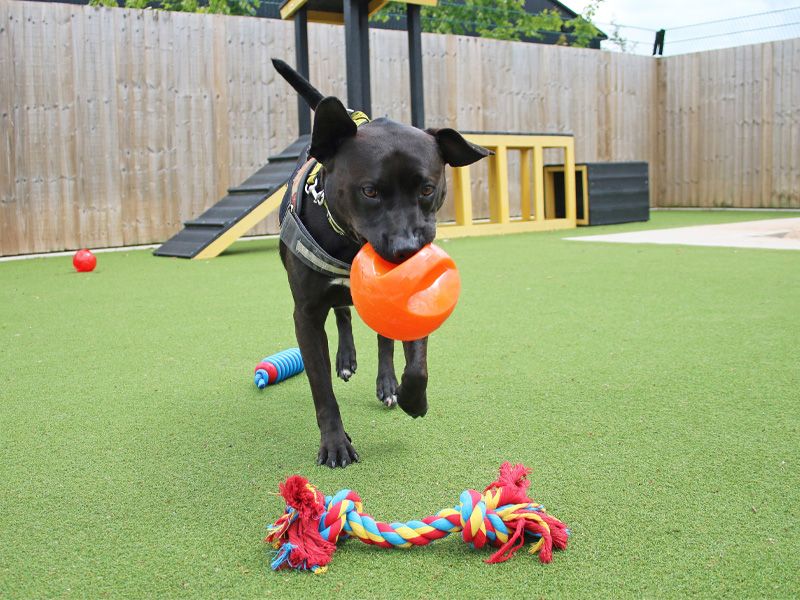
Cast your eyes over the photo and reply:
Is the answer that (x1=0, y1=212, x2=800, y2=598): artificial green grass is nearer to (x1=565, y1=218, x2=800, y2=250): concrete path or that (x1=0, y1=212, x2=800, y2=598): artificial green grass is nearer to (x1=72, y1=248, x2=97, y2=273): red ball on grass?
(x1=72, y1=248, x2=97, y2=273): red ball on grass

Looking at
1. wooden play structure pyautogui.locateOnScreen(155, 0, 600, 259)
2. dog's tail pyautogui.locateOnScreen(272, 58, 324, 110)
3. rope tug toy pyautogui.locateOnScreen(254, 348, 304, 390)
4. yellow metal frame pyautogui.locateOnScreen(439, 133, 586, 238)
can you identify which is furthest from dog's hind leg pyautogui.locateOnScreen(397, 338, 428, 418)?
yellow metal frame pyautogui.locateOnScreen(439, 133, 586, 238)

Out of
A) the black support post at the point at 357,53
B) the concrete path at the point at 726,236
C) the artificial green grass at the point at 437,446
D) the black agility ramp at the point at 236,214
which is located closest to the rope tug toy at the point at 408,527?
the artificial green grass at the point at 437,446

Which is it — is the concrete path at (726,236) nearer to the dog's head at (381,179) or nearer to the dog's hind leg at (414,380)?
the dog's hind leg at (414,380)

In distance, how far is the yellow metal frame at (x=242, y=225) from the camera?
8039mm

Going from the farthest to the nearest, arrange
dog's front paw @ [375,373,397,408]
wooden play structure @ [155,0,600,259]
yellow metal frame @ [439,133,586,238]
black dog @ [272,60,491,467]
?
1. yellow metal frame @ [439,133,586,238]
2. wooden play structure @ [155,0,600,259]
3. dog's front paw @ [375,373,397,408]
4. black dog @ [272,60,491,467]

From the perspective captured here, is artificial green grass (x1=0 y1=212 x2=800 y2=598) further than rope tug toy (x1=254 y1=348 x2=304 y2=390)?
No

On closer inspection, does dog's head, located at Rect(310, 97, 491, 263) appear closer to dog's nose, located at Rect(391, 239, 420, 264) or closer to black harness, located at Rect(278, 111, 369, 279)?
dog's nose, located at Rect(391, 239, 420, 264)

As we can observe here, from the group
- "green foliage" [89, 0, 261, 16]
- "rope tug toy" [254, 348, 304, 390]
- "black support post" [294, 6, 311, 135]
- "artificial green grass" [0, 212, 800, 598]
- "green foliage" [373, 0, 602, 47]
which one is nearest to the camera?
"artificial green grass" [0, 212, 800, 598]

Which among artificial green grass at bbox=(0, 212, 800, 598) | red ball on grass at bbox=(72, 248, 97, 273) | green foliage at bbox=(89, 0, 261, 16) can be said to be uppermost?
green foliage at bbox=(89, 0, 261, 16)

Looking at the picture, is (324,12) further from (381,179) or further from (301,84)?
(381,179)

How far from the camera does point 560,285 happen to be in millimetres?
5781

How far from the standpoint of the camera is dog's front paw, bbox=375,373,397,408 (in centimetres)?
303

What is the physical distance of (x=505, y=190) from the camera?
34.5 feet

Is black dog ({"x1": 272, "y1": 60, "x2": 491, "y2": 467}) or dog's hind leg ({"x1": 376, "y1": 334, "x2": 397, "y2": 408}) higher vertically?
black dog ({"x1": 272, "y1": 60, "x2": 491, "y2": 467})
